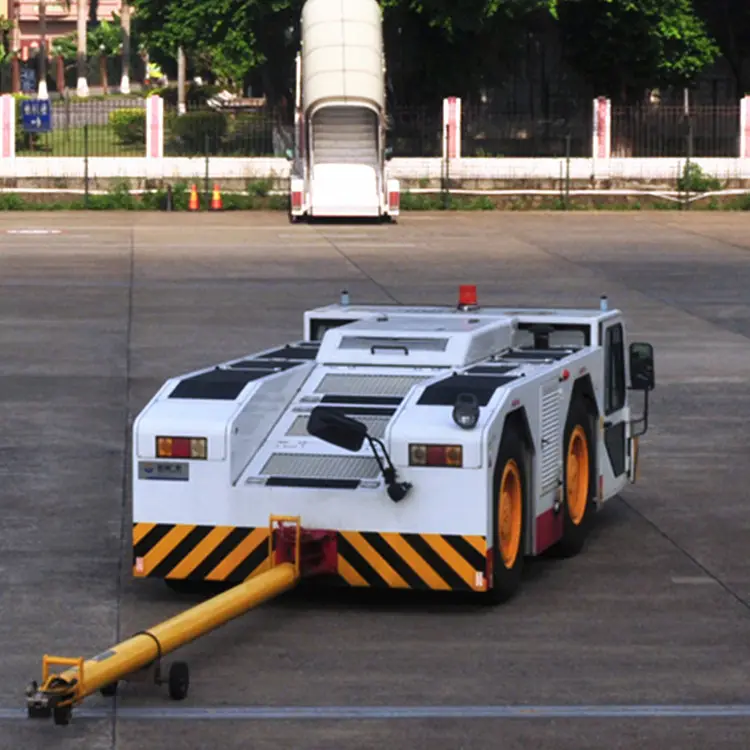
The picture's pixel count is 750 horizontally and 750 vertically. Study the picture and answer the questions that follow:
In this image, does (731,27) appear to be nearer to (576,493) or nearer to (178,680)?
(576,493)

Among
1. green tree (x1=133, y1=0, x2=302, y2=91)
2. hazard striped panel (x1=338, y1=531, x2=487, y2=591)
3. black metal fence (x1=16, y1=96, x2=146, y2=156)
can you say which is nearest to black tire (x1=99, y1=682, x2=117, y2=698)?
hazard striped panel (x1=338, y1=531, x2=487, y2=591)

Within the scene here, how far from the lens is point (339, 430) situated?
1112 centimetres

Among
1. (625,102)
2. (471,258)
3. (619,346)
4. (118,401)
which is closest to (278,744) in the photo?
(619,346)

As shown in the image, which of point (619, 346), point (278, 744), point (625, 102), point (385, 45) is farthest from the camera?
point (625, 102)

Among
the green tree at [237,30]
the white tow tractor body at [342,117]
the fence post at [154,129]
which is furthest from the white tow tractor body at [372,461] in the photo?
the green tree at [237,30]

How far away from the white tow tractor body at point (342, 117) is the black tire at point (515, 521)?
3616 centimetres

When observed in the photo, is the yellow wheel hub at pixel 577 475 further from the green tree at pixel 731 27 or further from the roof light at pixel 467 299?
the green tree at pixel 731 27

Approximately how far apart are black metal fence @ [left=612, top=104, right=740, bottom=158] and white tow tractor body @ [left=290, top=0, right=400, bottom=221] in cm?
1069

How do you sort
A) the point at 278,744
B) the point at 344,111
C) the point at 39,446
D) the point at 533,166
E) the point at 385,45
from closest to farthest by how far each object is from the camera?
the point at 278,744
the point at 39,446
the point at 344,111
the point at 533,166
the point at 385,45

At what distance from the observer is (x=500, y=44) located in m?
60.8

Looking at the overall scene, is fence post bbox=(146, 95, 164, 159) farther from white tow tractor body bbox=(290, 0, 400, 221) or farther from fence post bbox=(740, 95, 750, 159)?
fence post bbox=(740, 95, 750, 159)

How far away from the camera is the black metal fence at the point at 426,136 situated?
179ft

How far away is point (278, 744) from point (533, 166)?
152 ft

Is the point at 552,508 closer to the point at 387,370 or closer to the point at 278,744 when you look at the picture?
the point at 387,370
